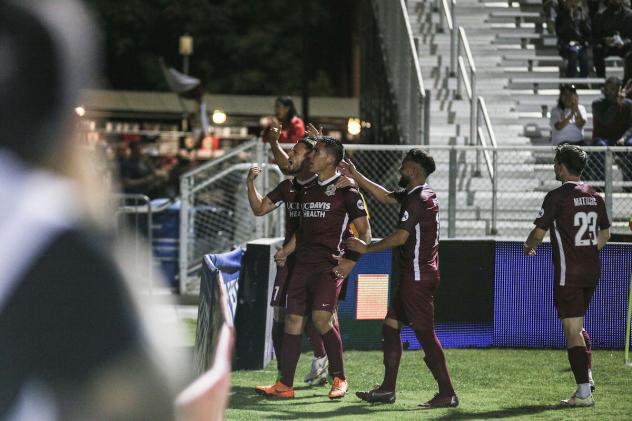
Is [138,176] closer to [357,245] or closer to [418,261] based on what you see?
[357,245]

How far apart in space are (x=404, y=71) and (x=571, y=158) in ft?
32.1

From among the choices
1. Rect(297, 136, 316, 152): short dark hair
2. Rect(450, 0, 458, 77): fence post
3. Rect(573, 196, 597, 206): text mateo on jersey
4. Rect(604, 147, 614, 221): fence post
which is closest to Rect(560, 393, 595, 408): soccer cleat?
Rect(573, 196, 597, 206): text mateo on jersey

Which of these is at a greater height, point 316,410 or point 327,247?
point 327,247

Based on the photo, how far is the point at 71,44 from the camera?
1.33 metres

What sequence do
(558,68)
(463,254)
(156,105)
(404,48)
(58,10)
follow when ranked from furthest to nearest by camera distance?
(156,105)
(558,68)
(404,48)
(463,254)
(58,10)

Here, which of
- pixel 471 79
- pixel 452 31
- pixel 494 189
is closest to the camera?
pixel 494 189

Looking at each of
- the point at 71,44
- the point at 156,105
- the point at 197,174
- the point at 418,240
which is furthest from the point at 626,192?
the point at 156,105

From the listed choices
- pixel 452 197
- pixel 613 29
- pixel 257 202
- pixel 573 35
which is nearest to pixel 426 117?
pixel 452 197

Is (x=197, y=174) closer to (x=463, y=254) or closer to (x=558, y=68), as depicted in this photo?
(x=463, y=254)

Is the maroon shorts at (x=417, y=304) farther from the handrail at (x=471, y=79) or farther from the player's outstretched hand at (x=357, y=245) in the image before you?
the handrail at (x=471, y=79)

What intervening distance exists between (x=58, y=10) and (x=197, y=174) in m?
15.5

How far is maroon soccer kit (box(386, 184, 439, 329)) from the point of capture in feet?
29.8

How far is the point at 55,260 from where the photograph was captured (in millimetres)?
1321

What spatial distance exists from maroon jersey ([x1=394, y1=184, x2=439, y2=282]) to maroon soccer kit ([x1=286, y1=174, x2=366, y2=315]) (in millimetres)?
475
